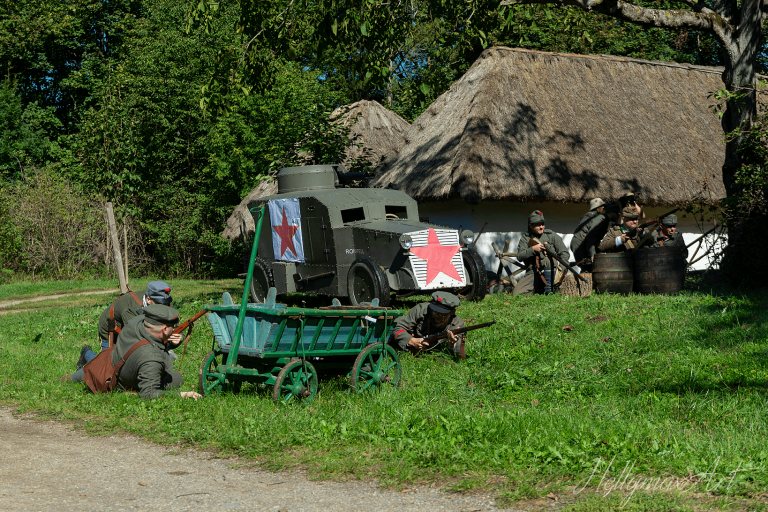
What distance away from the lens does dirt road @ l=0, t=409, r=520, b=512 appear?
428cm

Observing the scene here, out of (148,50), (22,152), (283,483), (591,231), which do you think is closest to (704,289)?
(591,231)

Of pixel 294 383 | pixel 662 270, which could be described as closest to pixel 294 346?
pixel 294 383

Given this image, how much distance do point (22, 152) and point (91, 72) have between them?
5.28m

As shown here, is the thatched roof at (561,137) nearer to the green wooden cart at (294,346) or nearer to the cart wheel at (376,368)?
the cart wheel at (376,368)

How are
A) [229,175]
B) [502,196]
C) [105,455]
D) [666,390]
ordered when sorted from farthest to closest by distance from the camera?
1. [229,175]
2. [502,196]
3. [666,390]
4. [105,455]

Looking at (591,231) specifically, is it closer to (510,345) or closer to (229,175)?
(510,345)

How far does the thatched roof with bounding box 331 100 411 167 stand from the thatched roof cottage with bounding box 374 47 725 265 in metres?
2.10

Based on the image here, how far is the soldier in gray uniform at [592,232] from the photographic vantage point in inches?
515

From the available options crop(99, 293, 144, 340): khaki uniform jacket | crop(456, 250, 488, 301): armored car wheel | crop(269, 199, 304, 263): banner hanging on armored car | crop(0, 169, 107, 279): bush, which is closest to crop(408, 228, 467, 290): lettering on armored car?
crop(456, 250, 488, 301): armored car wheel

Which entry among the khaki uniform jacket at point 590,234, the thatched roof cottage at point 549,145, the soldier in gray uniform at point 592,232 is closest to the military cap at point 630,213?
the soldier in gray uniform at point 592,232

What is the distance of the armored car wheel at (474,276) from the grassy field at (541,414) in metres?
2.04

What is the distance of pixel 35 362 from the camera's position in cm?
994

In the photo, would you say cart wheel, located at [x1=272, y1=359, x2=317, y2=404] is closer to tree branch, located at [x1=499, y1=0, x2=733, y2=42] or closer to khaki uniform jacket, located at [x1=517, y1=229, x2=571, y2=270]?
khaki uniform jacket, located at [x1=517, y1=229, x2=571, y2=270]

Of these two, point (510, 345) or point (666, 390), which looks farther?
point (510, 345)
